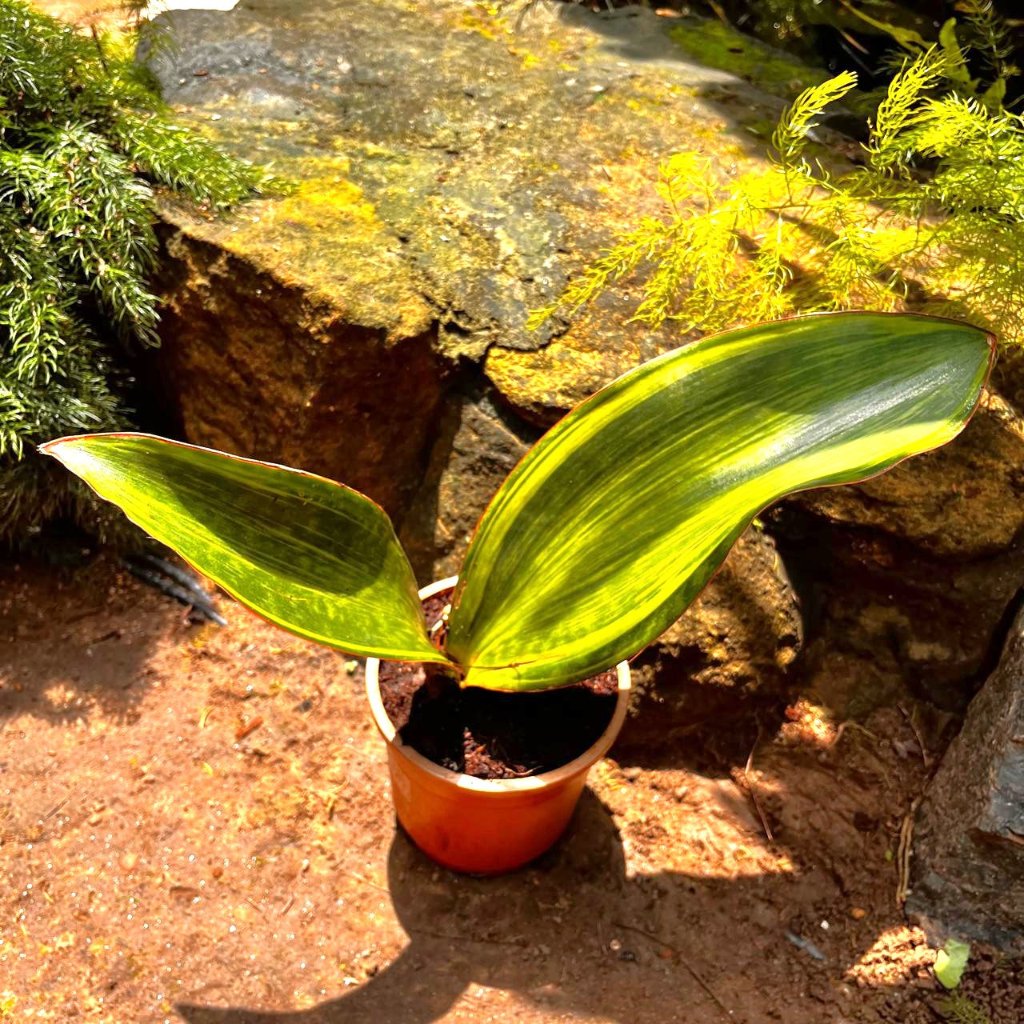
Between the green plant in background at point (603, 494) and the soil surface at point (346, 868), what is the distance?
0.59 m

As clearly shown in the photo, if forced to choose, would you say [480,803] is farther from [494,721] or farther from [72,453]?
[72,453]

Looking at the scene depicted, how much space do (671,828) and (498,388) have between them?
852 mm

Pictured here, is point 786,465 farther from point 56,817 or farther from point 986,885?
point 56,817

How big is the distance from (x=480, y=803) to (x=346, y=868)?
0.36 meters

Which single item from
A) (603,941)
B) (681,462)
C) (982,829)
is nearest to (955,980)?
(982,829)

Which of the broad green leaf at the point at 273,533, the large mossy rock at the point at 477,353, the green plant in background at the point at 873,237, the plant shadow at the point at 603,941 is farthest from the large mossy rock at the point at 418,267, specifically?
the broad green leaf at the point at 273,533

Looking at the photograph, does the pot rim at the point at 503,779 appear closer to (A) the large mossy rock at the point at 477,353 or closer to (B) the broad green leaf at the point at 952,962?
Answer: (A) the large mossy rock at the point at 477,353

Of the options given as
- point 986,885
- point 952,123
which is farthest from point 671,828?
point 952,123

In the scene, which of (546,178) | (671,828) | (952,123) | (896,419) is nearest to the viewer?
(896,419)

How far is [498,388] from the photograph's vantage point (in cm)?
176

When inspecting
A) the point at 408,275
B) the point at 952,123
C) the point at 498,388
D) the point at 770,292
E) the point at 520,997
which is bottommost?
the point at 520,997

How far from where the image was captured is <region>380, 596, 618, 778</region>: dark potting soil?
4.83 feet

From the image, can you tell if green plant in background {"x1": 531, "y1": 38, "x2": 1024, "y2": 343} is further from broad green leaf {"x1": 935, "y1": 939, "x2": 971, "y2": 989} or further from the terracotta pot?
broad green leaf {"x1": 935, "y1": 939, "x2": 971, "y2": 989}

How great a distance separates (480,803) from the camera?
57.3 inches
